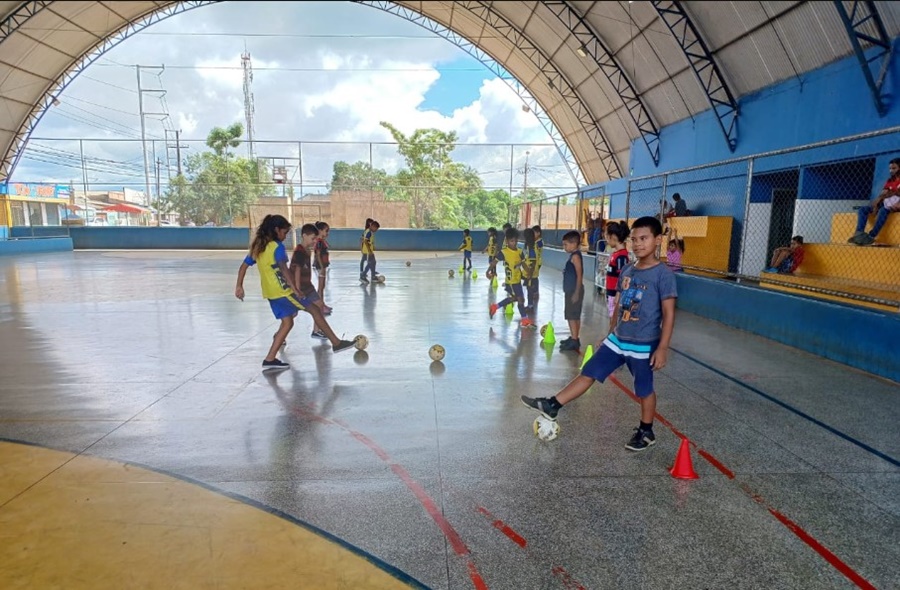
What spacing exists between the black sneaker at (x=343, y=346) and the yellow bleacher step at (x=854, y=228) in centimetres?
840

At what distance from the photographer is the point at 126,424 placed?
466 cm

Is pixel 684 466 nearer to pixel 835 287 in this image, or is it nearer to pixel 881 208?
pixel 835 287

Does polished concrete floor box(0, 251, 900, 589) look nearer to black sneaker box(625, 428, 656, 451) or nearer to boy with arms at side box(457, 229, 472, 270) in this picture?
black sneaker box(625, 428, 656, 451)

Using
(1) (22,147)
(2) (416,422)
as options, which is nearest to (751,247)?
(2) (416,422)

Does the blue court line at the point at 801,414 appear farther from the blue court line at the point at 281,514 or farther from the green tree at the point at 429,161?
the green tree at the point at 429,161

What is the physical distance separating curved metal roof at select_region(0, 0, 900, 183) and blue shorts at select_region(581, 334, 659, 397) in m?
10.8

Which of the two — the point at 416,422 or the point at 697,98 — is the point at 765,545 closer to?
the point at 416,422

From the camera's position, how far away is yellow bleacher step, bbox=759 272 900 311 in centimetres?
672

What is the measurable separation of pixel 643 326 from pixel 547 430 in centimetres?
113

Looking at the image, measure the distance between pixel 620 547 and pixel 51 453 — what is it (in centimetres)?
414

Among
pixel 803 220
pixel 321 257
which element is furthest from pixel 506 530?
pixel 803 220

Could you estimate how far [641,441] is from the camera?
420cm

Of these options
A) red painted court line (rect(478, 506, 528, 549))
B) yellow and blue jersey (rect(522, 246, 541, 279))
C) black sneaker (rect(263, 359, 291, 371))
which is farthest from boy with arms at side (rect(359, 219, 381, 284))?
red painted court line (rect(478, 506, 528, 549))

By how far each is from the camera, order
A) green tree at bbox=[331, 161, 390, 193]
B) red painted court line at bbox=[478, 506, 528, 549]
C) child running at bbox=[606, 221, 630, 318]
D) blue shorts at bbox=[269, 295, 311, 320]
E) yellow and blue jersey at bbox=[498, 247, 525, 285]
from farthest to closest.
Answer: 1. green tree at bbox=[331, 161, 390, 193]
2. yellow and blue jersey at bbox=[498, 247, 525, 285]
3. blue shorts at bbox=[269, 295, 311, 320]
4. child running at bbox=[606, 221, 630, 318]
5. red painted court line at bbox=[478, 506, 528, 549]
